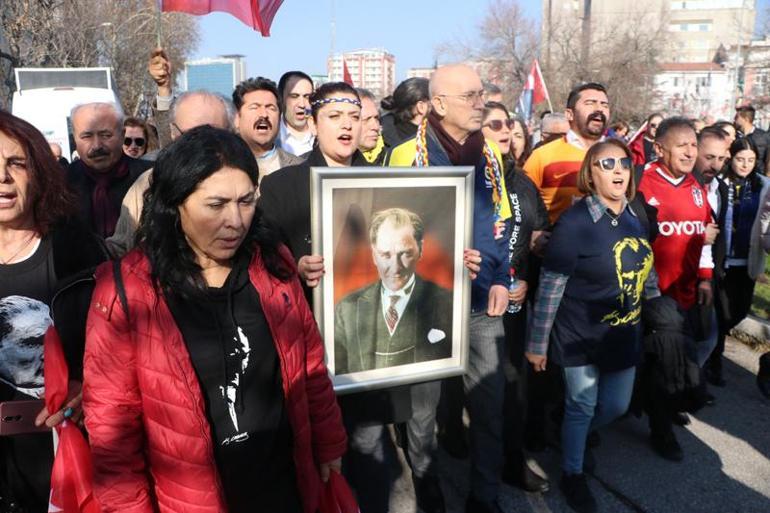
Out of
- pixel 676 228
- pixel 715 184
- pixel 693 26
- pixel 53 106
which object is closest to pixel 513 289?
pixel 676 228

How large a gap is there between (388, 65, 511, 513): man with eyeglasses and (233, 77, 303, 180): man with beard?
1.09m

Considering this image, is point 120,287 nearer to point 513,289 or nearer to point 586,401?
point 513,289

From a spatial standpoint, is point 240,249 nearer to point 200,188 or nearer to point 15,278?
point 200,188

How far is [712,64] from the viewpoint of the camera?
8412 centimetres

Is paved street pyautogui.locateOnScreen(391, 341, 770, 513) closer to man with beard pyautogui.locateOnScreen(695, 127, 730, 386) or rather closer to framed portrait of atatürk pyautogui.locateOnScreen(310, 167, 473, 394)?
man with beard pyautogui.locateOnScreen(695, 127, 730, 386)

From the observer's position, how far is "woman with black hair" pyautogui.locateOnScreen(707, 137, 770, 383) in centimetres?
531

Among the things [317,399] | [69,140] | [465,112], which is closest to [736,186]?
[465,112]

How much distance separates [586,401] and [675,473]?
3.04ft

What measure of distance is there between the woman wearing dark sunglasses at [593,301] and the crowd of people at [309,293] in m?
0.01

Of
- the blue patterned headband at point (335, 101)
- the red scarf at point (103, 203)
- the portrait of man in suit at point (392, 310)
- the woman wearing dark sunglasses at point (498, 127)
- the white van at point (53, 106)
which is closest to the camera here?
the portrait of man in suit at point (392, 310)

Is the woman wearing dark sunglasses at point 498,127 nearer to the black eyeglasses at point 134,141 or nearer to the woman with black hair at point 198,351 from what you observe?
the woman with black hair at point 198,351

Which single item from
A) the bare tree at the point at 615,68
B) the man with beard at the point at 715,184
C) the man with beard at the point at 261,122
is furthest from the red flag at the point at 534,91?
the bare tree at the point at 615,68

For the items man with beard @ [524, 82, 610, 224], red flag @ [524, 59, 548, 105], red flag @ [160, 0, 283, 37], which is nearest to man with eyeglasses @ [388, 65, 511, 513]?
man with beard @ [524, 82, 610, 224]

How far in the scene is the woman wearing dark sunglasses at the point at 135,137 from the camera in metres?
6.09
